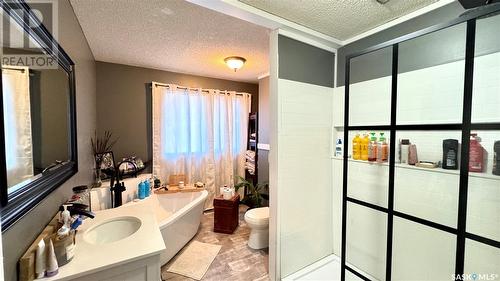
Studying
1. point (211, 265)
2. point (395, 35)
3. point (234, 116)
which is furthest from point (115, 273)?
point (234, 116)

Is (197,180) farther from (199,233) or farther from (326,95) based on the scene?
(326,95)

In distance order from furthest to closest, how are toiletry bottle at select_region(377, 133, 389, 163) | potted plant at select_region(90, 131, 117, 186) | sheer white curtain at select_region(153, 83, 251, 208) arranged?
sheer white curtain at select_region(153, 83, 251, 208)
potted plant at select_region(90, 131, 117, 186)
toiletry bottle at select_region(377, 133, 389, 163)

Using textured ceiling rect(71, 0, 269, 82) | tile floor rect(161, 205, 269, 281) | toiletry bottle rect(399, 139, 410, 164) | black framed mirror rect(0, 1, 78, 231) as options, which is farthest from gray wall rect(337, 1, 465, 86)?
black framed mirror rect(0, 1, 78, 231)

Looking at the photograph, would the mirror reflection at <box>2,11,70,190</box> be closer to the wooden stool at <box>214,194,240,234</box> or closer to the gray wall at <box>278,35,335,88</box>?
the gray wall at <box>278,35,335,88</box>

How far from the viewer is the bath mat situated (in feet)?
6.76

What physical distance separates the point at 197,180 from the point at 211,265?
165 cm

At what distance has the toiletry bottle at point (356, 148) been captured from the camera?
5.81 feet

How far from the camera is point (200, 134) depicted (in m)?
3.59

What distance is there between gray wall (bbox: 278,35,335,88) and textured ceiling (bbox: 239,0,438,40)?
0.61ft

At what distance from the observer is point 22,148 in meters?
0.86

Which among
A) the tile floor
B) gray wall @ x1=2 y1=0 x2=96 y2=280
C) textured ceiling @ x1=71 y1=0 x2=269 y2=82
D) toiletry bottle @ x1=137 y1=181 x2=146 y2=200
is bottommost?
the tile floor

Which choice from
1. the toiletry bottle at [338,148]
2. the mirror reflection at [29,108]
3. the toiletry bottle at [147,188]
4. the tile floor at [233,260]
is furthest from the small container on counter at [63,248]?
the toiletry bottle at [338,148]

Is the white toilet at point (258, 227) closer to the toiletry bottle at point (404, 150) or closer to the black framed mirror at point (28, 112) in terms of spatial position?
the toiletry bottle at point (404, 150)

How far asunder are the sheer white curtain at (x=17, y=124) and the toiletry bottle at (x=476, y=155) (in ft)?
7.27
